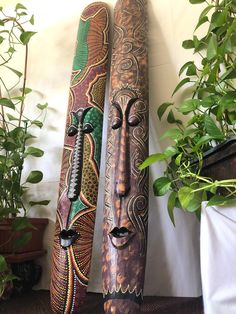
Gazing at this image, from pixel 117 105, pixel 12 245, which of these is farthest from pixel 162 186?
pixel 12 245

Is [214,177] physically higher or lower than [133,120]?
lower

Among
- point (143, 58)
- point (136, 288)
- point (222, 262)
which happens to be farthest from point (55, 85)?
point (222, 262)

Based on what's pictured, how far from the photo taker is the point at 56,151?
125cm

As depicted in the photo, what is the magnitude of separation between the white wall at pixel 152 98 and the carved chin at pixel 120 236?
0.28 meters

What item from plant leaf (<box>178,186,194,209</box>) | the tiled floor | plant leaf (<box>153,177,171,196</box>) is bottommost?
the tiled floor

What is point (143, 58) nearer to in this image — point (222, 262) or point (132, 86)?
point (132, 86)

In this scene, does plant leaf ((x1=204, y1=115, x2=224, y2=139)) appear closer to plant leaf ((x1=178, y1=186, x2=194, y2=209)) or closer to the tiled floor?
→ plant leaf ((x1=178, y1=186, x2=194, y2=209))

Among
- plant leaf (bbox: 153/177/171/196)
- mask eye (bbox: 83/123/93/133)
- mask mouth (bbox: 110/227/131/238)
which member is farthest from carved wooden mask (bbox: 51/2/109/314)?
plant leaf (bbox: 153/177/171/196)

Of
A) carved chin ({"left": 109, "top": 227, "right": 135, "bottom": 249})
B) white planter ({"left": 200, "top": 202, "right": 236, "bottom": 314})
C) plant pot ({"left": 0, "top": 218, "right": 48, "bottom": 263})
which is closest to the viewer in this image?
white planter ({"left": 200, "top": 202, "right": 236, "bottom": 314})

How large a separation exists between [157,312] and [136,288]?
16 cm

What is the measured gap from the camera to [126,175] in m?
0.83

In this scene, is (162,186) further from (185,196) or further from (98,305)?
(98,305)

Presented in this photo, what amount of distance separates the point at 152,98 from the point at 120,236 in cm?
62

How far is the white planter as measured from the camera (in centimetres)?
50
